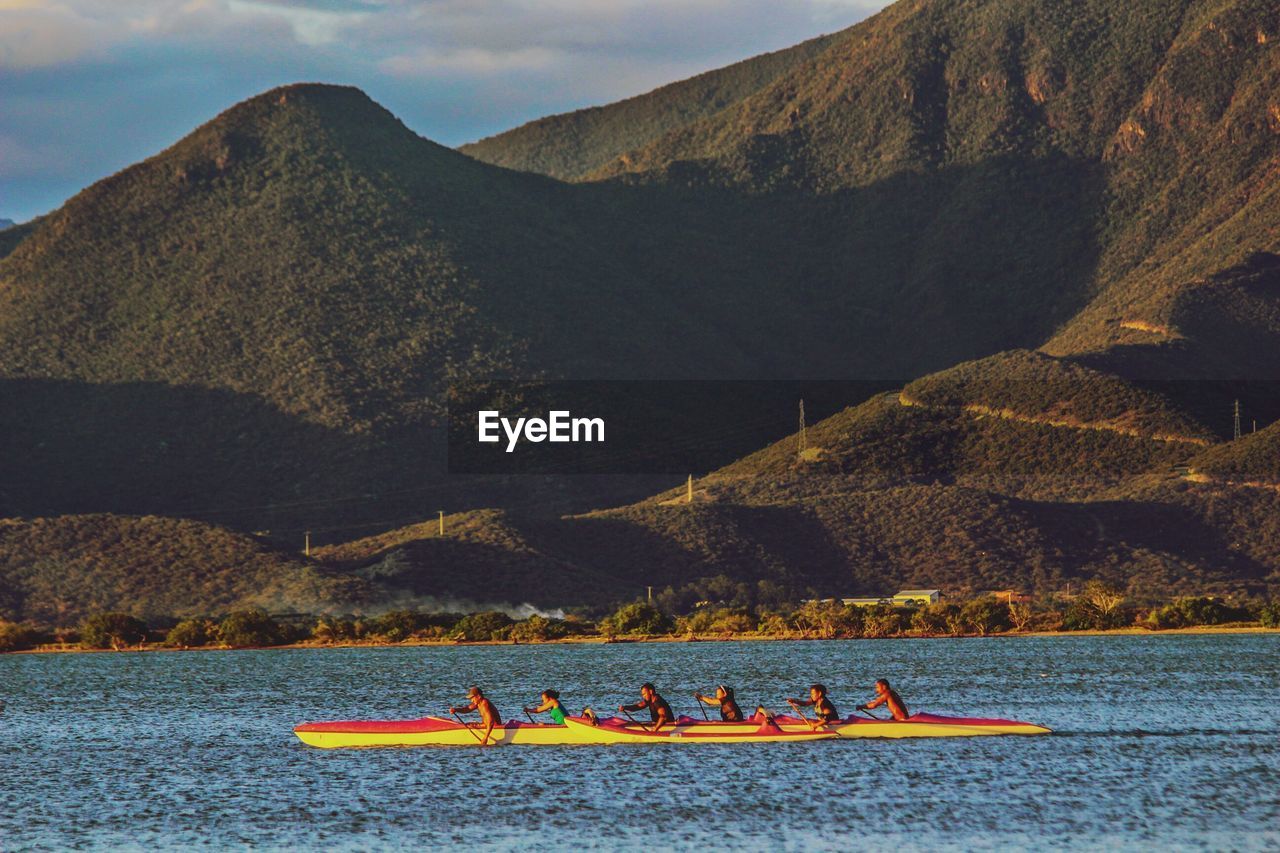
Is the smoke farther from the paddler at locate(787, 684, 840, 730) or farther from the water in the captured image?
the paddler at locate(787, 684, 840, 730)

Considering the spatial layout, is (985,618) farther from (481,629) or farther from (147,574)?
(147,574)

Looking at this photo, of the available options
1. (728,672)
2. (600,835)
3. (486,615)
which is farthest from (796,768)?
(486,615)

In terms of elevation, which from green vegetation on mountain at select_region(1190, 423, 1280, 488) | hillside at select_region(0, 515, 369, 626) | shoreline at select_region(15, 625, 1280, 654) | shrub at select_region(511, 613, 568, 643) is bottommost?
shoreline at select_region(15, 625, 1280, 654)

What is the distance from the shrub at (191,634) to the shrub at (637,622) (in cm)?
3003

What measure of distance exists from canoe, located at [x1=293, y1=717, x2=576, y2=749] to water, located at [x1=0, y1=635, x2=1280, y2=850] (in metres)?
0.53

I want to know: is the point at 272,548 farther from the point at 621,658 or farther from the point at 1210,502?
the point at 1210,502

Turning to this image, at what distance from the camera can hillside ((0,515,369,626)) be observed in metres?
171

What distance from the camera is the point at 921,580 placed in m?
176

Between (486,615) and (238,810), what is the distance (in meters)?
99.9

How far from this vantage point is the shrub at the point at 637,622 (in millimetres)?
145875

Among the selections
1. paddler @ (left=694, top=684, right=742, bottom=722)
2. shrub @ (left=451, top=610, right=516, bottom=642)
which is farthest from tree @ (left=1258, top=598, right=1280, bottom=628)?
paddler @ (left=694, top=684, right=742, bottom=722)

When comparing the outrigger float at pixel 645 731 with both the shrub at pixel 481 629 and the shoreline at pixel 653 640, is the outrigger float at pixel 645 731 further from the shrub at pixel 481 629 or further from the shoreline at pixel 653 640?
the shrub at pixel 481 629

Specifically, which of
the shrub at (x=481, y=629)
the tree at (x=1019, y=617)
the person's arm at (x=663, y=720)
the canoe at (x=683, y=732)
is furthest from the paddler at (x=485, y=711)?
Result: the shrub at (x=481, y=629)

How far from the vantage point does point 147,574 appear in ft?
577
